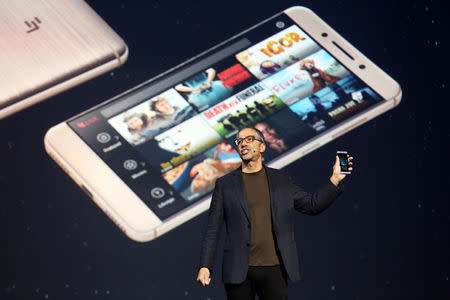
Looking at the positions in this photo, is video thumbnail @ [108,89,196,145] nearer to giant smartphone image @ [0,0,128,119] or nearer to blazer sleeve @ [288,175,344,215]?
giant smartphone image @ [0,0,128,119]

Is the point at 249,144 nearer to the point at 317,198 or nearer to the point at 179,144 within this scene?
the point at 317,198

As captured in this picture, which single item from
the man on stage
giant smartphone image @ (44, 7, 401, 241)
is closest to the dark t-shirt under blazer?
the man on stage

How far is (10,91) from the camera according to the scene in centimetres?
136

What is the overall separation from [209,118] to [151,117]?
0.29ft

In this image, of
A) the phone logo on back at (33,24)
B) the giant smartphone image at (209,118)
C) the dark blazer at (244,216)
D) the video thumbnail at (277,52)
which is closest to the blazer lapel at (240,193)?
the dark blazer at (244,216)

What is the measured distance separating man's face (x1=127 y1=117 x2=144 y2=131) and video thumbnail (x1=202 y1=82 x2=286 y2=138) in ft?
0.32

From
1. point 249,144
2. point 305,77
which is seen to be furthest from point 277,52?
point 249,144

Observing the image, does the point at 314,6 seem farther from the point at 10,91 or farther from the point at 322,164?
the point at 10,91

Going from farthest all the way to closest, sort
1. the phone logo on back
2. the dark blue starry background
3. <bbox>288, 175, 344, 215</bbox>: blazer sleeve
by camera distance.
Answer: the phone logo on back < the dark blue starry background < <bbox>288, 175, 344, 215</bbox>: blazer sleeve

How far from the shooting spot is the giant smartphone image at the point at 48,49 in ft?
4.49

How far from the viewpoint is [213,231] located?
3.31ft

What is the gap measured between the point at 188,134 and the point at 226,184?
0.37 meters

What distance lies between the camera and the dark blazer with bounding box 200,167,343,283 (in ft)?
3.25

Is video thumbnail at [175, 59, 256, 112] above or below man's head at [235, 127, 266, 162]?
below
